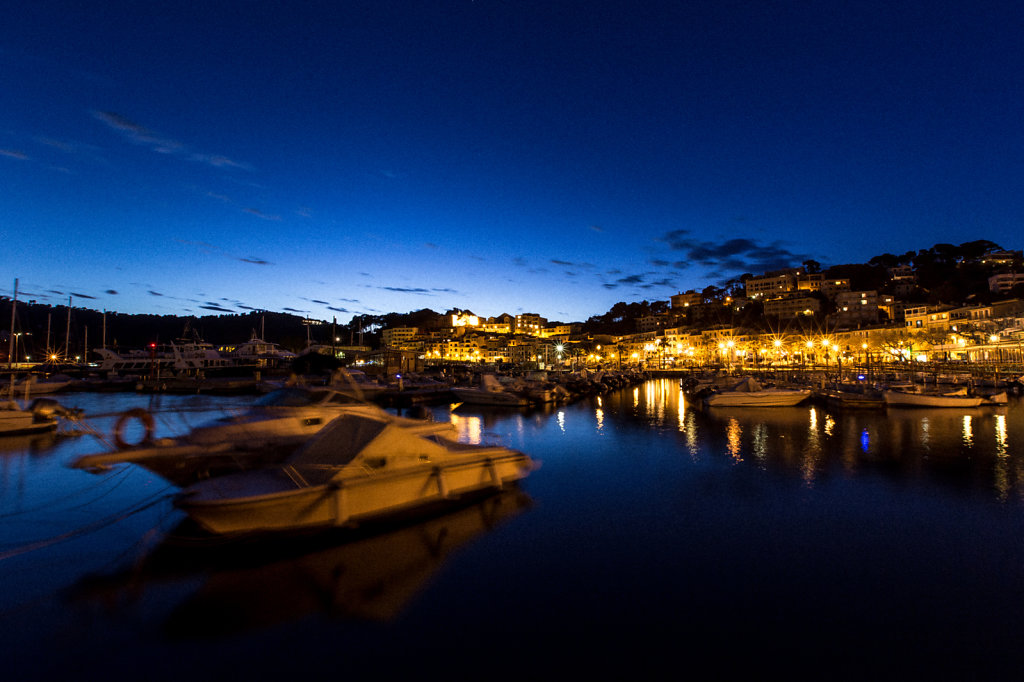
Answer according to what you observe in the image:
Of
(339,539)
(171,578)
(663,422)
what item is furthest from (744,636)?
(663,422)

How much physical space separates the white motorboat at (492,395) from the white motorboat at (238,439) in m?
14.8

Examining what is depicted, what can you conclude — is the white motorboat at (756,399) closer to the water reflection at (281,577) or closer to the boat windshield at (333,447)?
the water reflection at (281,577)

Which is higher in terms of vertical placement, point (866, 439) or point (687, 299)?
point (687, 299)

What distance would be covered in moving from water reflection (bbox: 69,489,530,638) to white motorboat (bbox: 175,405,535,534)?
399 mm

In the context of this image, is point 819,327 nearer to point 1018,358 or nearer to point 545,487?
point 1018,358

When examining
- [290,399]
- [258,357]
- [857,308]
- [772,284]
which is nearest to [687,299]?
[772,284]

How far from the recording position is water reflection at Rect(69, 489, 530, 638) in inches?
200

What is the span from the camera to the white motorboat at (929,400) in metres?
22.9

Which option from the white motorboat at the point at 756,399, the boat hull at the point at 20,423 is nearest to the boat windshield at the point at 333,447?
the boat hull at the point at 20,423

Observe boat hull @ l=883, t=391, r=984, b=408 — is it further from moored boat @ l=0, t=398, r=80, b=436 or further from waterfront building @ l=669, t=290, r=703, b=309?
waterfront building @ l=669, t=290, r=703, b=309

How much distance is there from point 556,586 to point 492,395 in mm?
21419

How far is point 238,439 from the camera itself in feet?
26.7

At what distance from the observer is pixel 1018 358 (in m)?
43.3

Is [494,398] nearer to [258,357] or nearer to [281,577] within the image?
[281,577]
